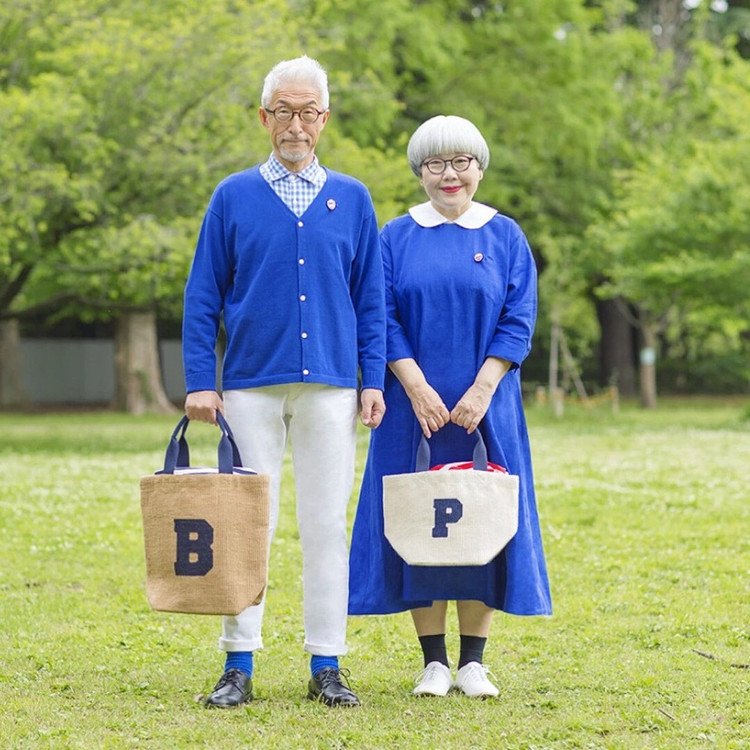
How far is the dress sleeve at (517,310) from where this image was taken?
477 cm

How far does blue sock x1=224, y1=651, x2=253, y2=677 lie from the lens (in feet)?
15.3

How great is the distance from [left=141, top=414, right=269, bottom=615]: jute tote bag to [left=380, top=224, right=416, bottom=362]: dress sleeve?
73 centimetres

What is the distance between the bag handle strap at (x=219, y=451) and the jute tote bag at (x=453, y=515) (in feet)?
1.91

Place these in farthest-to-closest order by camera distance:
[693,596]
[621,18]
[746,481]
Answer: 1. [621,18]
2. [746,481]
3. [693,596]

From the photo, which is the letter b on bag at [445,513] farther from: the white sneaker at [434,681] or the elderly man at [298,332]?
the white sneaker at [434,681]

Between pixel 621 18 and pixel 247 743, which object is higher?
pixel 621 18

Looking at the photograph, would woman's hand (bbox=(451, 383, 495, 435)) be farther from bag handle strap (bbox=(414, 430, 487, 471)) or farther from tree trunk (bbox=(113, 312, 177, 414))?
tree trunk (bbox=(113, 312, 177, 414))

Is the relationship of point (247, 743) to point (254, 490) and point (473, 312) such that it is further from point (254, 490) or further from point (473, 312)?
point (473, 312)

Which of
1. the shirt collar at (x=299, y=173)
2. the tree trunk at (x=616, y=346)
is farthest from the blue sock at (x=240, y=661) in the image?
the tree trunk at (x=616, y=346)

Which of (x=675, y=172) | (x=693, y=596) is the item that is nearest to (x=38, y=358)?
(x=675, y=172)

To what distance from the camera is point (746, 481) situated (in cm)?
1242

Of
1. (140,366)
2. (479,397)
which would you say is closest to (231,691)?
(479,397)

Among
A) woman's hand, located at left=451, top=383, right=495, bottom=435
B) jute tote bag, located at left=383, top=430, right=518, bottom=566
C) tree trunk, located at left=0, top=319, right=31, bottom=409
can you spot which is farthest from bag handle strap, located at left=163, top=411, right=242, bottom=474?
tree trunk, located at left=0, top=319, right=31, bottom=409

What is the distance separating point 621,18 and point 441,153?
1209 inches
